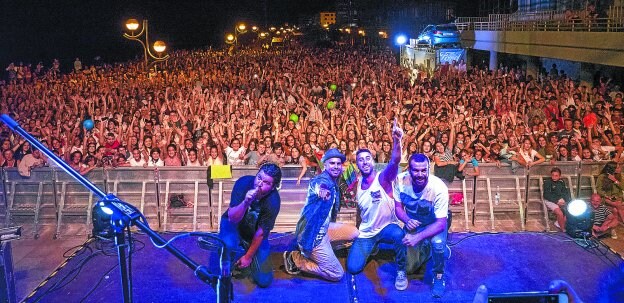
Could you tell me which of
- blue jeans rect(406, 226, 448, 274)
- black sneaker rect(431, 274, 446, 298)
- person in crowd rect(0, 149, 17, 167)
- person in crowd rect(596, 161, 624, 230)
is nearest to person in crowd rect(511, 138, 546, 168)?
person in crowd rect(596, 161, 624, 230)

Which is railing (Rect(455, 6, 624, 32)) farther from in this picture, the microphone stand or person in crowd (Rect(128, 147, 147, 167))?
the microphone stand

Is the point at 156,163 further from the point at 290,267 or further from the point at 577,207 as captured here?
the point at 577,207

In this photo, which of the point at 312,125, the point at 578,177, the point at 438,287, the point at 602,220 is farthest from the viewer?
the point at 312,125

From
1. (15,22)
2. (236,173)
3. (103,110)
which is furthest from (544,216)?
(15,22)

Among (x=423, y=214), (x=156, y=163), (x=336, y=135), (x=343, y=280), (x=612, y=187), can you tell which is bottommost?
(x=343, y=280)

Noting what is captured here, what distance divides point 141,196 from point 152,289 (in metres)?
2.37

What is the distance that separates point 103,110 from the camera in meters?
12.2

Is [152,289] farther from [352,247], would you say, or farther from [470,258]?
[470,258]

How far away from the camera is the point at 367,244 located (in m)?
6.02

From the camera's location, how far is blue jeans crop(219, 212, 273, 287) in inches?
219

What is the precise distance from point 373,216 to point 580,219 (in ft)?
8.96

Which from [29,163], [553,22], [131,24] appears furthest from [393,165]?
[553,22]

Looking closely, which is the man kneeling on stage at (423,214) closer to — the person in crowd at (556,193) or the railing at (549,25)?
the person in crowd at (556,193)

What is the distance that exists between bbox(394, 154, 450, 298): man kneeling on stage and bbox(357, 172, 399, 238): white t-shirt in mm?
157
